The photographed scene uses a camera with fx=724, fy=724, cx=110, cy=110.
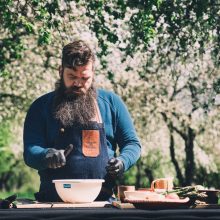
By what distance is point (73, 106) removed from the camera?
4.29 meters

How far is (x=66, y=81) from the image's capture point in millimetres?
4246

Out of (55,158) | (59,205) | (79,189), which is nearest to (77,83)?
(55,158)

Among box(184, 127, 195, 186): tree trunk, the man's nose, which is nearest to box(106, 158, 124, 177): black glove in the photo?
the man's nose

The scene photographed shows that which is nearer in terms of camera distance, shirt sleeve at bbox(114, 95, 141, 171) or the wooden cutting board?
the wooden cutting board

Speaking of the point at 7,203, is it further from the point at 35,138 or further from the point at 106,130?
the point at 106,130

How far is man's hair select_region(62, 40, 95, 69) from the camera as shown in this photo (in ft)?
13.7

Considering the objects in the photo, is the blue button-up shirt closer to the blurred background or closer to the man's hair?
the man's hair

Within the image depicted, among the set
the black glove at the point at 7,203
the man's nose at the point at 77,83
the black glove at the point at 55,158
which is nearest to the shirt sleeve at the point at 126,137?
the man's nose at the point at 77,83

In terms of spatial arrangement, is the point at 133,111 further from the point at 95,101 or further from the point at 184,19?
the point at 95,101

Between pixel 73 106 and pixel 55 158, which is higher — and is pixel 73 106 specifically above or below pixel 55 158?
above

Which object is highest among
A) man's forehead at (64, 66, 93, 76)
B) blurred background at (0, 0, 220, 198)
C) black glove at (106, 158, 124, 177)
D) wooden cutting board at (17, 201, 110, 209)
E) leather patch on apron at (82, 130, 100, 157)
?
blurred background at (0, 0, 220, 198)

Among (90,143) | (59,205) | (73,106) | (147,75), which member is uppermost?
(147,75)

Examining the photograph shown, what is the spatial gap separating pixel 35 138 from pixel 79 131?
0.84ft

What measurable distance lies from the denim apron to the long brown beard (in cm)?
5
